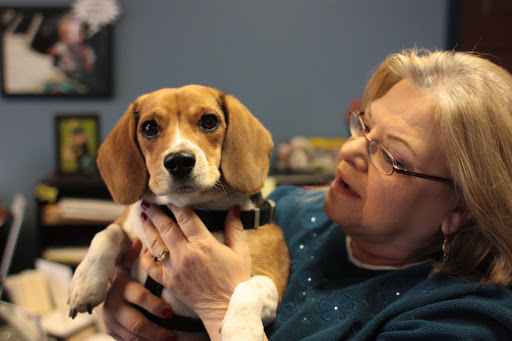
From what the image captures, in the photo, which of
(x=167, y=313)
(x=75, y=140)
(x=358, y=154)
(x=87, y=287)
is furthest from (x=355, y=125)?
(x=75, y=140)

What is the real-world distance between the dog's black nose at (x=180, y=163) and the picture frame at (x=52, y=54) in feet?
8.01

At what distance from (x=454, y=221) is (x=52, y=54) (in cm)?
310

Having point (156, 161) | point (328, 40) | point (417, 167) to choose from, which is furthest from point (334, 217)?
point (328, 40)

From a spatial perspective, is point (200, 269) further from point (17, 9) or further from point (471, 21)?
point (471, 21)

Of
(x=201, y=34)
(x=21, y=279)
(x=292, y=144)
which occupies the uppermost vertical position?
(x=201, y=34)

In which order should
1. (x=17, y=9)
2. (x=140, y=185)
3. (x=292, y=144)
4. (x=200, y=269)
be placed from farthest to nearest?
(x=292, y=144), (x=17, y=9), (x=140, y=185), (x=200, y=269)

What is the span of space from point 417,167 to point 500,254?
30 centimetres

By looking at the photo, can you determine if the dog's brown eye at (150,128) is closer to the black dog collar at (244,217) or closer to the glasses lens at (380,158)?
the black dog collar at (244,217)

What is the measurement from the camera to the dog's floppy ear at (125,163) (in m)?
1.06

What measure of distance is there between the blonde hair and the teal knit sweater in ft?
0.25

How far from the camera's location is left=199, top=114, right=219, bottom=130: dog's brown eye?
3.64 feet

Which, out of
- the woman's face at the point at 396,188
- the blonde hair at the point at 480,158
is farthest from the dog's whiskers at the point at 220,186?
the blonde hair at the point at 480,158

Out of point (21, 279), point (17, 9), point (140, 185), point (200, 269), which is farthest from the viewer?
point (17, 9)

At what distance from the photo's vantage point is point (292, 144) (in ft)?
10.5
